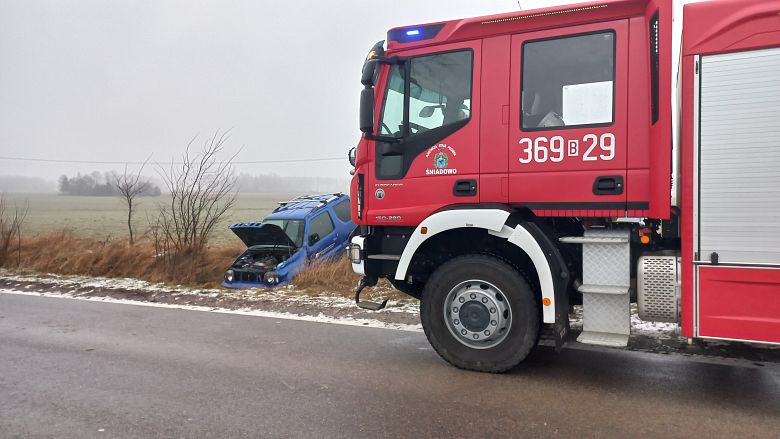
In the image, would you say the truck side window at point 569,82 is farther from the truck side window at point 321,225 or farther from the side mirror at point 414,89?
the truck side window at point 321,225

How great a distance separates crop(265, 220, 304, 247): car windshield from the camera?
11328 mm

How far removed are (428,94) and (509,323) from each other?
88.8 inches

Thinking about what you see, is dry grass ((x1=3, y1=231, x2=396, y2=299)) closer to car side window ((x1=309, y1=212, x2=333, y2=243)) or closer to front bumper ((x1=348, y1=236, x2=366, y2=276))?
car side window ((x1=309, y1=212, x2=333, y2=243))

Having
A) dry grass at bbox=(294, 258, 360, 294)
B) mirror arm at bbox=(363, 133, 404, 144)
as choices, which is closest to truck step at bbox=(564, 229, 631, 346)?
mirror arm at bbox=(363, 133, 404, 144)

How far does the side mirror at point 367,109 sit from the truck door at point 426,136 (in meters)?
0.21

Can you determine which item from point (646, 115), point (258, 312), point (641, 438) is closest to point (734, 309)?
point (641, 438)

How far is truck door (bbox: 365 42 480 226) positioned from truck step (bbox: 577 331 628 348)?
4.85 feet

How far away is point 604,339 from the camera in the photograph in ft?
14.2

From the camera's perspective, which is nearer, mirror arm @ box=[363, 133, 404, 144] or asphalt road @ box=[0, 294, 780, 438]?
asphalt road @ box=[0, 294, 780, 438]

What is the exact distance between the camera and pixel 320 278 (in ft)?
31.2

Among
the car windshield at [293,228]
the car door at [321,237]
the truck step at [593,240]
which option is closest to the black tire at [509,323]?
the truck step at [593,240]

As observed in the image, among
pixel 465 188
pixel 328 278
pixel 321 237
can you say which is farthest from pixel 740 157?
pixel 321 237

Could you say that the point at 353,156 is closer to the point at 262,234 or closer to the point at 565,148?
Answer: the point at 565,148

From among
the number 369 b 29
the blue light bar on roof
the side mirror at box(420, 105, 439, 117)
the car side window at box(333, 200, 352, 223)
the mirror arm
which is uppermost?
the blue light bar on roof
